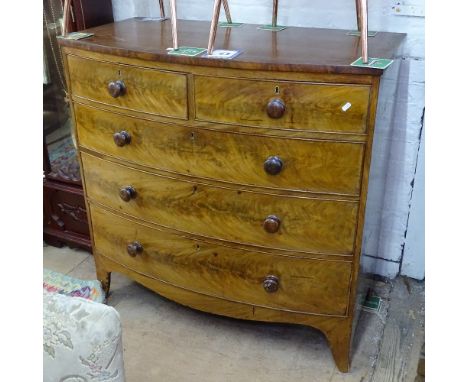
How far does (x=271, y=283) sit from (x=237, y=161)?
410 mm

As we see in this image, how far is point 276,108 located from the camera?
1.31 metres

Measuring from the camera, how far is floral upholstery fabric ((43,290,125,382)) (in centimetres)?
79

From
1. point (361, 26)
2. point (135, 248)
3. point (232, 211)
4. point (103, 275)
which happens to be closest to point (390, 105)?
point (361, 26)

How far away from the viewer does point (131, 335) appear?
6.09 feet

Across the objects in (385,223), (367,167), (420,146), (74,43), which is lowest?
(385,223)

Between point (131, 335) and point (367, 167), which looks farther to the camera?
point (131, 335)

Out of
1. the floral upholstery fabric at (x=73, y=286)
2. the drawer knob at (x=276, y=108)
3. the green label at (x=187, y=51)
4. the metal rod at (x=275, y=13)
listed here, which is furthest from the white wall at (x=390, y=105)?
the floral upholstery fabric at (x=73, y=286)

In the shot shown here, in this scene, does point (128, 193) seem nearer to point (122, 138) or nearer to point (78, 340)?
point (122, 138)

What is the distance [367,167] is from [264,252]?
42 cm

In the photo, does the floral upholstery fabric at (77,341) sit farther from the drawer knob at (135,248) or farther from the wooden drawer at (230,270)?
the drawer knob at (135,248)

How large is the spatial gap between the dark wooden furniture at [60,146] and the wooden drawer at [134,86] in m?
0.48

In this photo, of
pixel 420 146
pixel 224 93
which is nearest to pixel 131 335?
pixel 224 93

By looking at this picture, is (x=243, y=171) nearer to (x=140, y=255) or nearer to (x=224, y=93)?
(x=224, y=93)

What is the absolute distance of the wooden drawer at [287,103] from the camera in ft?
4.17
